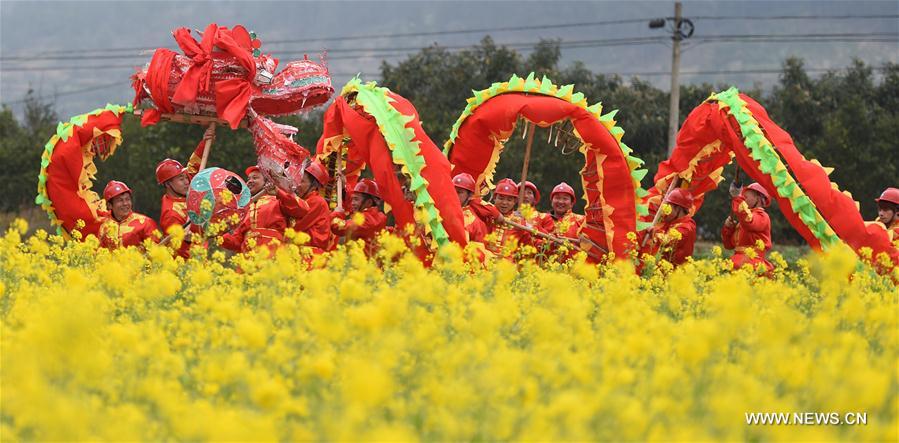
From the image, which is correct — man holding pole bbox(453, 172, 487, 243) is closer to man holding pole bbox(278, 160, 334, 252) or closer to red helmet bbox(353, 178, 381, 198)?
red helmet bbox(353, 178, 381, 198)

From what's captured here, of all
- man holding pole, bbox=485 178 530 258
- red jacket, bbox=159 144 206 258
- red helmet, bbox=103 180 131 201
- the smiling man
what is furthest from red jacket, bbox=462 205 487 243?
red helmet, bbox=103 180 131 201

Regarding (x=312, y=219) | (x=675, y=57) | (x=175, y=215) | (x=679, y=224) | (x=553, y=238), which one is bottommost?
(x=312, y=219)

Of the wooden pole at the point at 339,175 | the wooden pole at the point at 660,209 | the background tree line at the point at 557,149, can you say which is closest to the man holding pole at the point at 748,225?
the wooden pole at the point at 660,209

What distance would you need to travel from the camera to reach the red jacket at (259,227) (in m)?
9.45

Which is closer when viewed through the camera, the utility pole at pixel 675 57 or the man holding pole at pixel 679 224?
the man holding pole at pixel 679 224

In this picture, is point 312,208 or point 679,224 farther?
point 679,224

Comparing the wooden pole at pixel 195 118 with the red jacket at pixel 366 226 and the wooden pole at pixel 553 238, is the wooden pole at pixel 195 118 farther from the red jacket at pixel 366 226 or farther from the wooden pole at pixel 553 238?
the wooden pole at pixel 553 238

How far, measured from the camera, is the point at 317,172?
990 centimetres

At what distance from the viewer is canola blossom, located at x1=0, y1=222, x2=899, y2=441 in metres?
3.81

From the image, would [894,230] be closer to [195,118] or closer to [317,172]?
[317,172]

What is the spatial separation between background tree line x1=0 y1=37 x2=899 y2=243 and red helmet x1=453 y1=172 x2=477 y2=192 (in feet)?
32.6

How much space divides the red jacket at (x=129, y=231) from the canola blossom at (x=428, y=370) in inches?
159

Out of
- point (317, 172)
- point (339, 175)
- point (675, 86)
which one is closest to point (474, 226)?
point (339, 175)

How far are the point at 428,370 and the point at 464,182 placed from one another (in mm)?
5929
